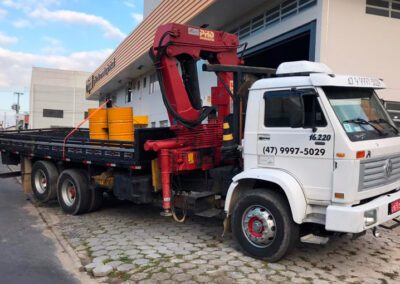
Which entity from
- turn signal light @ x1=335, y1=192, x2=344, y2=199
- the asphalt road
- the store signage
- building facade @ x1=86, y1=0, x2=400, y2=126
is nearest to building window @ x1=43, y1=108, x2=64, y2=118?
the store signage

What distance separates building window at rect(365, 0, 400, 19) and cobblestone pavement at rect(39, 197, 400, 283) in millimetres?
5801

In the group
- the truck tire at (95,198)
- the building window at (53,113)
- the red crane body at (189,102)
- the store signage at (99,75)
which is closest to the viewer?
the red crane body at (189,102)

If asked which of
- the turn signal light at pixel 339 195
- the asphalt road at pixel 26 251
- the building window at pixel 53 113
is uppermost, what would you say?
the building window at pixel 53 113

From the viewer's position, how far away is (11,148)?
11.6 m

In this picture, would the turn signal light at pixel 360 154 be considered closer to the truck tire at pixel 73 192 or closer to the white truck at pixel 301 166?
the white truck at pixel 301 166

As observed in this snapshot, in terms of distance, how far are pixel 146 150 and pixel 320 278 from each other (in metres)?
3.39

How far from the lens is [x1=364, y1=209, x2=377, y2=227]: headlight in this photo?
16.7 feet

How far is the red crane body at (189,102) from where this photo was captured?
7.14 metres

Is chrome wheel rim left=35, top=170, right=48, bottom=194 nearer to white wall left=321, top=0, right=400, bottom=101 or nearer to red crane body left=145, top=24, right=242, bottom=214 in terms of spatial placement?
red crane body left=145, top=24, right=242, bottom=214

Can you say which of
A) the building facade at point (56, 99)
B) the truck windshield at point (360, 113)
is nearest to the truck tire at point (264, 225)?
the truck windshield at point (360, 113)

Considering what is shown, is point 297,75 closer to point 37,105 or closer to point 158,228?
point 158,228

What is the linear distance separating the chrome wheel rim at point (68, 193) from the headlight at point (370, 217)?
6.04 m

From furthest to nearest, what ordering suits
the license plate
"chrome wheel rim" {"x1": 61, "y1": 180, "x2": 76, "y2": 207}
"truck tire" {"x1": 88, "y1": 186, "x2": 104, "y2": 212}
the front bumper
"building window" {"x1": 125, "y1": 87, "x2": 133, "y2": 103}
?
"building window" {"x1": 125, "y1": 87, "x2": 133, "y2": 103} < "chrome wheel rim" {"x1": 61, "y1": 180, "x2": 76, "y2": 207} < "truck tire" {"x1": 88, "y1": 186, "x2": 104, "y2": 212} < the license plate < the front bumper

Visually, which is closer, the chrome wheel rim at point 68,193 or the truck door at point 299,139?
the truck door at point 299,139
